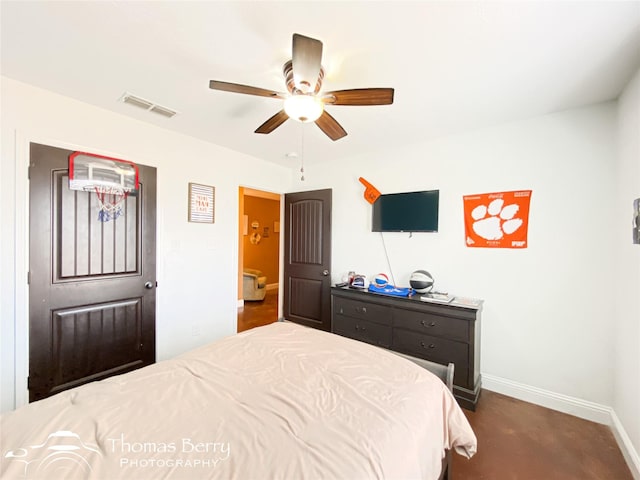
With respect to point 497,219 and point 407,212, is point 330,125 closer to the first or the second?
point 407,212

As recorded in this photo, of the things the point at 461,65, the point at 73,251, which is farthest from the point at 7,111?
the point at 461,65

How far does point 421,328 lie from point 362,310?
639mm

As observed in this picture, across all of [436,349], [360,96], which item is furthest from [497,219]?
[360,96]

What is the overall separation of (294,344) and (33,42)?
2.38m

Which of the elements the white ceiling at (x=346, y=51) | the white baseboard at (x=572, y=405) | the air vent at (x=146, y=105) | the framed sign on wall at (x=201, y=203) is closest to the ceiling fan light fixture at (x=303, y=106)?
the white ceiling at (x=346, y=51)

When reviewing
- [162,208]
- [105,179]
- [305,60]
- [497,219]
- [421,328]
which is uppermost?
[305,60]

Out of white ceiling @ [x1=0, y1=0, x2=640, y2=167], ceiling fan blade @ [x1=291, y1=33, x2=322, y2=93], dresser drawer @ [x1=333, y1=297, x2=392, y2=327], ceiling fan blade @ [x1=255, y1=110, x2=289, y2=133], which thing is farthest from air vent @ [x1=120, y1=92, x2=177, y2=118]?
dresser drawer @ [x1=333, y1=297, x2=392, y2=327]

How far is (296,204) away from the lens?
397 cm

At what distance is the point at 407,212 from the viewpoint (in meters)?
3.00

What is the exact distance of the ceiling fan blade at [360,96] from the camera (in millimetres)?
1493

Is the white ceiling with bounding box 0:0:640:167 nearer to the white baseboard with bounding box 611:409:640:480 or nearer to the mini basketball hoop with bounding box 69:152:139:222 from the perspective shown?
the mini basketball hoop with bounding box 69:152:139:222

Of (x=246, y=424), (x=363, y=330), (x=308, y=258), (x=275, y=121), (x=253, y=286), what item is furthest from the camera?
(x=253, y=286)

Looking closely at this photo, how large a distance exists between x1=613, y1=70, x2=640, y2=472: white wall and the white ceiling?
0.88ft

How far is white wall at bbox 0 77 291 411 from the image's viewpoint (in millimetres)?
1903
